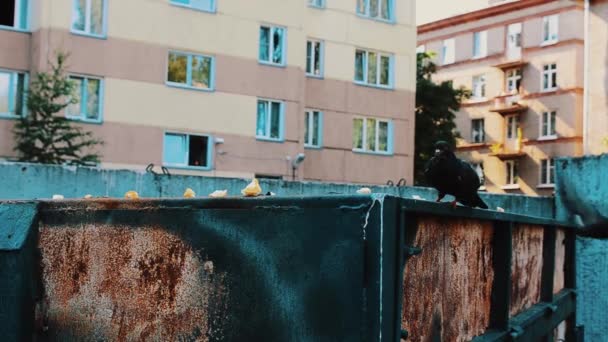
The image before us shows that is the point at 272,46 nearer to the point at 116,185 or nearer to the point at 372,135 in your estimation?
the point at 372,135

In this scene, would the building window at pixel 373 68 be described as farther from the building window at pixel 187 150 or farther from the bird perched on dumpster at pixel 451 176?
the bird perched on dumpster at pixel 451 176

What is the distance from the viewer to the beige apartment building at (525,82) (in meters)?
42.2

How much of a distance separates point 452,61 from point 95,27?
2995 cm

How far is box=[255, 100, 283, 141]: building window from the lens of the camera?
1094 inches

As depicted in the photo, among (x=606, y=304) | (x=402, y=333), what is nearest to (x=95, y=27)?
(x=606, y=304)

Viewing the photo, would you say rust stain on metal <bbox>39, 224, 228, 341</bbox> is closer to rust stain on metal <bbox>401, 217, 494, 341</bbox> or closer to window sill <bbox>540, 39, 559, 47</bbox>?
rust stain on metal <bbox>401, 217, 494, 341</bbox>

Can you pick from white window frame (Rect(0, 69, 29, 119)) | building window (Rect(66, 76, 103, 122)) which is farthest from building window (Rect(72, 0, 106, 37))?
white window frame (Rect(0, 69, 29, 119))

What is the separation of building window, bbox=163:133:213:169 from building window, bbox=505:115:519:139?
26.4m

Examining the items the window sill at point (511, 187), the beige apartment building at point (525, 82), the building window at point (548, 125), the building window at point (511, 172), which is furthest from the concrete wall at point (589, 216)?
the building window at point (511, 172)

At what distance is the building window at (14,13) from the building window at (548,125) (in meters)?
29.7

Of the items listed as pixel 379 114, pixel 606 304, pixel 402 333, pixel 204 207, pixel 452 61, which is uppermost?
pixel 452 61

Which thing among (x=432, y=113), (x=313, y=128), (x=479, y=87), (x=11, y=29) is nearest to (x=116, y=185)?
(x=11, y=29)

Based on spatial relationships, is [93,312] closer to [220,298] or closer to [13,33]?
[220,298]

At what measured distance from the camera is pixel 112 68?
81.0 ft
